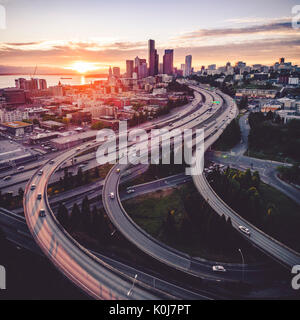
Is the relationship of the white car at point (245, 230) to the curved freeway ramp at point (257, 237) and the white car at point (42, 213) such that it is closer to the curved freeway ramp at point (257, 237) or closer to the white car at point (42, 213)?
the curved freeway ramp at point (257, 237)

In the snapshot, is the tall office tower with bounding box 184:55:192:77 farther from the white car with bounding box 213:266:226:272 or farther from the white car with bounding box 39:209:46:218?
the white car with bounding box 213:266:226:272

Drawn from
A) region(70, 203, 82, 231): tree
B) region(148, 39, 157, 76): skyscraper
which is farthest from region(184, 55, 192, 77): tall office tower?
region(70, 203, 82, 231): tree

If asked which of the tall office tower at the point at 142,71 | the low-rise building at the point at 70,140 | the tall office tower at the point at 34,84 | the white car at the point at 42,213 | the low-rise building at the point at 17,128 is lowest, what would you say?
the white car at the point at 42,213

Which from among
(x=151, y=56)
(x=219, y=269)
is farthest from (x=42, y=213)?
(x=151, y=56)

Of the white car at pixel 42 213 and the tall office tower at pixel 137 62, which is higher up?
the tall office tower at pixel 137 62

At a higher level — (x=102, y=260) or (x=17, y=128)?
(x=17, y=128)

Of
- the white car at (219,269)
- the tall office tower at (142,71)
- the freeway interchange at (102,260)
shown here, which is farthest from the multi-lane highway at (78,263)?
the tall office tower at (142,71)

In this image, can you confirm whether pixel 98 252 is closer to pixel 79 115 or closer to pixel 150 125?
pixel 150 125

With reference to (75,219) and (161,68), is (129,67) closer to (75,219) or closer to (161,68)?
(161,68)

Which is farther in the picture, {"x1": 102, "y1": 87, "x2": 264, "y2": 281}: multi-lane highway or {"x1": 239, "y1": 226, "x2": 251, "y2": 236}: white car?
{"x1": 239, "y1": 226, "x2": 251, "y2": 236}: white car
